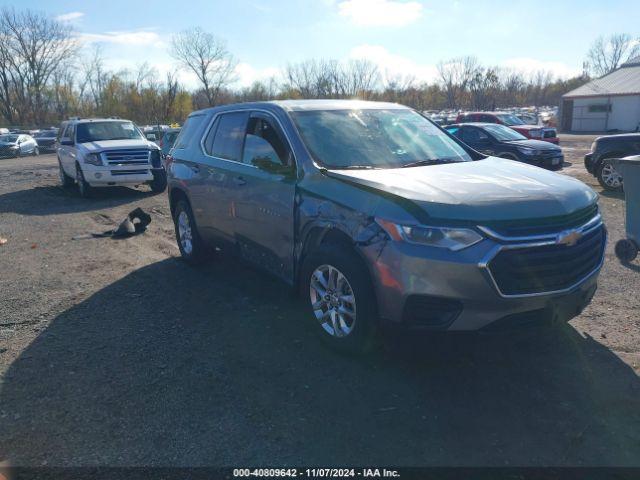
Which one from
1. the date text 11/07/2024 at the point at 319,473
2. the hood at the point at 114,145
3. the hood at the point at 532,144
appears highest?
the hood at the point at 114,145

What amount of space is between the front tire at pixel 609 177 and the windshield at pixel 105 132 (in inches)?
449

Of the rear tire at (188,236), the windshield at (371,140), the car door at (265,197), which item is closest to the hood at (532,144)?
the windshield at (371,140)

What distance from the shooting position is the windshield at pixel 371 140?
4238 millimetres

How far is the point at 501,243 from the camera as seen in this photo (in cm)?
310

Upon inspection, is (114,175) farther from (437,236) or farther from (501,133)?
(437,236)

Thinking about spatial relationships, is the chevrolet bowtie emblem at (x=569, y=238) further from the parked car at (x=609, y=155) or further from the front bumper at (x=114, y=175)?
the front bumper at (x=114, y=175)

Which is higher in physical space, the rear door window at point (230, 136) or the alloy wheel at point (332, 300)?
the rear door window at point (230, 136)

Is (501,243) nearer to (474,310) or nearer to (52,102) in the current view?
(474,310)

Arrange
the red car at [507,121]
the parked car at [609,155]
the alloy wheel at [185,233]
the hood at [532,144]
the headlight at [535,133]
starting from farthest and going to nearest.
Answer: the red car at [507,121], the headlight at [535,133], the hood at [532,144], the parked car at [609,155], the alloy wheel at [185,233]

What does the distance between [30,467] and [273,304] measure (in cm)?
260

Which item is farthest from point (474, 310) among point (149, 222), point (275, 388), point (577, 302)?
point (149, 222)

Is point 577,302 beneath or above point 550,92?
beneath

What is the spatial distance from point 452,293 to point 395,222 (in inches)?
22.1

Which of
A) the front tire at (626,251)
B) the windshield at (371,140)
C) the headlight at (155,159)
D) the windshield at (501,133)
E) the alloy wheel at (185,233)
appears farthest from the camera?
the windshield at (501,133)
